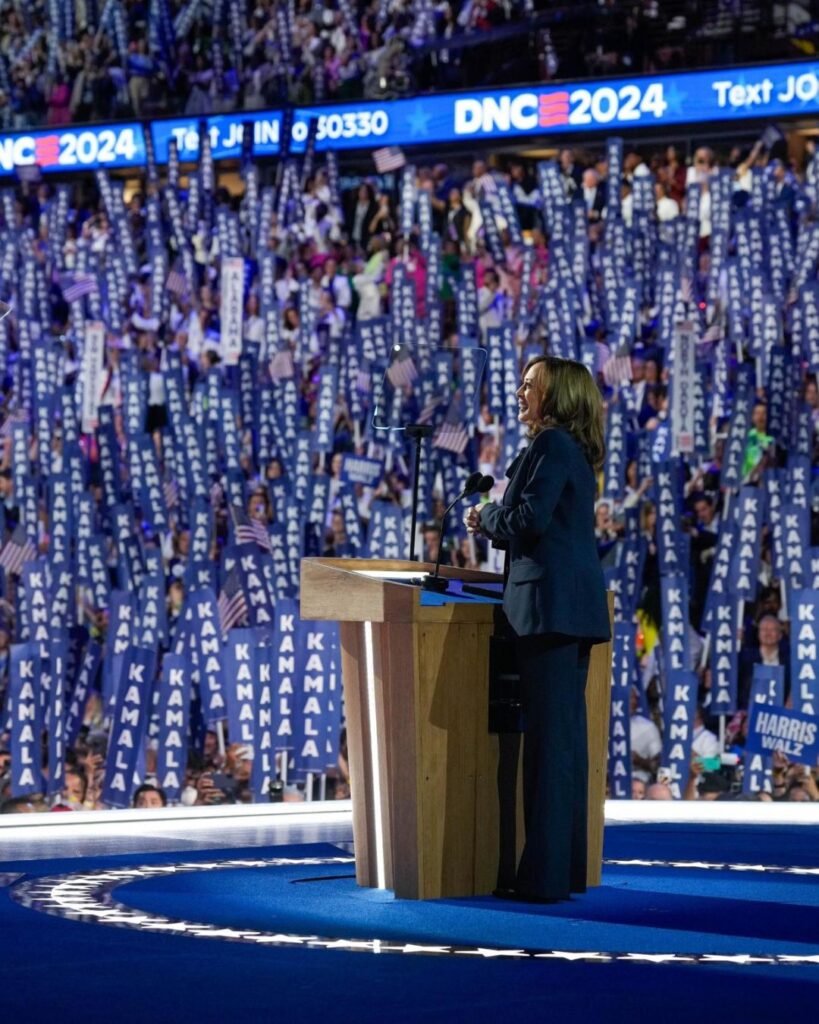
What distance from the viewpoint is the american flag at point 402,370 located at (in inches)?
134

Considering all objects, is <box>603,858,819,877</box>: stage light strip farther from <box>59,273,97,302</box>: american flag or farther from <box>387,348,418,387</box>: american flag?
<box>59,273,97,302</box>: american flag

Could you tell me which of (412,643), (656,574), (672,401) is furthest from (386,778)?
(672,401)

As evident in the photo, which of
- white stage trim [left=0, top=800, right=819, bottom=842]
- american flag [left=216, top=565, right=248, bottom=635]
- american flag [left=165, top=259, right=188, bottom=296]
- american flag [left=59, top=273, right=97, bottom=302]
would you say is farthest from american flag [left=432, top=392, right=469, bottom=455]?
american flag [left=59, top=273, right=97, bottom=302]

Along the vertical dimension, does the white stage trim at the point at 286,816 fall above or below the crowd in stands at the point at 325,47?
below

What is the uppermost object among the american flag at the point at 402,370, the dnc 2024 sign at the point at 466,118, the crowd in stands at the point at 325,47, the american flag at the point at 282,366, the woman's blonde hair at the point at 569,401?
the crowd in stands at the point at 325,47

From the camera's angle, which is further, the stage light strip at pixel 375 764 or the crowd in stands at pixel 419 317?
the crowd in stands at pixel 419 317

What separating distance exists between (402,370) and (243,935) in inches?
54.2

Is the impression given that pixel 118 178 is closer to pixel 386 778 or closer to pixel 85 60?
pixel 85 60

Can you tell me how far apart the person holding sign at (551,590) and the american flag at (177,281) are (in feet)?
16.2

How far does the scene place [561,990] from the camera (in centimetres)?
204

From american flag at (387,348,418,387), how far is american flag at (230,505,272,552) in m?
2.90

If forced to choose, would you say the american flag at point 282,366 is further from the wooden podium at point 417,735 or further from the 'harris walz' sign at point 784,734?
the wooden podium at point 417,735

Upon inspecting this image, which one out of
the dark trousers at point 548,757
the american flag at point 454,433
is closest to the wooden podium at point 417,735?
the dark trousers at point 548,757

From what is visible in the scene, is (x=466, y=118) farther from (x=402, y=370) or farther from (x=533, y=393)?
(x=533, y=393)
